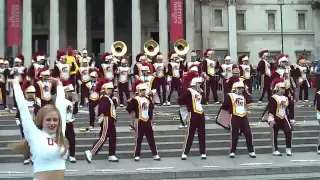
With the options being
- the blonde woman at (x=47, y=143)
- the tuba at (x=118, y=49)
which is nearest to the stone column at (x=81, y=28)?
the tuba at (x=118, y=49)

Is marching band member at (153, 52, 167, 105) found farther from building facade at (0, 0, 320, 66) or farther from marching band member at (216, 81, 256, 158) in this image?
building facade at (0, 0, 320, 66)

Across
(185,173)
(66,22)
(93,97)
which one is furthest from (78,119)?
(66,22)

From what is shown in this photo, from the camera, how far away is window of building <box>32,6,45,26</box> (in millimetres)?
44562

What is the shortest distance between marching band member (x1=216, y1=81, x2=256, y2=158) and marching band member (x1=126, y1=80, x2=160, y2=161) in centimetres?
210

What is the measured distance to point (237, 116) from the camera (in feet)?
A: 40.6

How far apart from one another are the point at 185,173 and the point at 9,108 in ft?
37.8

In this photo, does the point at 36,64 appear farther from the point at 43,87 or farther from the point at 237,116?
the point at 237,116

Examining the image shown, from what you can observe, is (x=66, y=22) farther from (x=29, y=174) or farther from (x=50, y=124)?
(x=50, y=124)

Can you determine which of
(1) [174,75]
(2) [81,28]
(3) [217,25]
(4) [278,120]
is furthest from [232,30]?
(4) [278,120]

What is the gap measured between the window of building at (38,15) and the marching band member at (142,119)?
3470 cm

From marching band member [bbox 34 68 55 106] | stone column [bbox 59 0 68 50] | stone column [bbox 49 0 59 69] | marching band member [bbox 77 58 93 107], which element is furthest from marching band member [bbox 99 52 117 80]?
stone column [bbox 59 0 68 50]

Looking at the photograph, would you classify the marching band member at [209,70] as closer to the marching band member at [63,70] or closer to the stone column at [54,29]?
the marching band member at [63,70]

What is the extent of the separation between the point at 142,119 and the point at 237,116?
2563 millimetres

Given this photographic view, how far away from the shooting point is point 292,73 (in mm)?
19609
